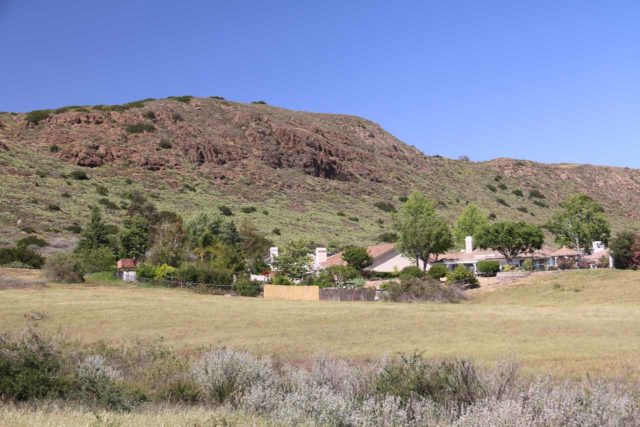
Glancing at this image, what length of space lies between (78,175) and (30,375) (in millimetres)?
79052

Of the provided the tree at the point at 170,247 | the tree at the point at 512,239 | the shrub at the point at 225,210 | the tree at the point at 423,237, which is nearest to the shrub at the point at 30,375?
the tree at the point at 170,247

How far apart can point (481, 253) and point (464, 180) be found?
177 ft

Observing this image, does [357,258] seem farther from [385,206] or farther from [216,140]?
[216,140]

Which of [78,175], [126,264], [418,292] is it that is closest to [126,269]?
[126,264]

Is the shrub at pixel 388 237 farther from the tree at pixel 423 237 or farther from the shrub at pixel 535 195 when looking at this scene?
the shrub at pixel 535 195

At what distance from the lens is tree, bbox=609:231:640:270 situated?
189 feet

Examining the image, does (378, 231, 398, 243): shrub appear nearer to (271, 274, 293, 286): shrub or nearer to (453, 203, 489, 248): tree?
(453, 203, 489, 248): tree

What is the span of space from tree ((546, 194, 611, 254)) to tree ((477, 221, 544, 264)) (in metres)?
10.4

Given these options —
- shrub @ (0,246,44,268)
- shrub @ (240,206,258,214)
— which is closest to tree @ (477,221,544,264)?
shrub @ (240,206,258,214)

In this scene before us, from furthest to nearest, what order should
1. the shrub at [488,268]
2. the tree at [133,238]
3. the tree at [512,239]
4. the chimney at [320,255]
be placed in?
1. the tree at [512,239]
2. the chimney at [320,255]
3. the tree at [133,238]
4. the shrub at [488,268]

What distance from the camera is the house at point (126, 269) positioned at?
5150cm

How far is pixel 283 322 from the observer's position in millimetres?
26531

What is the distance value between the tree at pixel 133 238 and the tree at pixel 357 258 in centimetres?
2034

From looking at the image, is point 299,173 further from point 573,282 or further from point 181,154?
point 573,282
